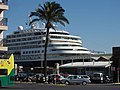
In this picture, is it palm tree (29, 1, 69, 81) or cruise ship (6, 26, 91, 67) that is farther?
cruise ship (6, 26, 91, 67)

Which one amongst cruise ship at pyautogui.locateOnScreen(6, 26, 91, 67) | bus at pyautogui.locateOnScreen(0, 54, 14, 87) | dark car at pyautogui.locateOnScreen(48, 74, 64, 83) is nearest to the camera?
bus at pyautogui.locateOnScreen(0, 54, 14, 87)

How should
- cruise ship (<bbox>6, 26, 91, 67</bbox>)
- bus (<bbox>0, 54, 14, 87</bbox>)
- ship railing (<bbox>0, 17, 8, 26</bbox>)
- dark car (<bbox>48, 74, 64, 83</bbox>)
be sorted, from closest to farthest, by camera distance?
bus (<bbox>0, 54, 14, 87</bbox>) < ship railing (<bbox>0, 17, 8, 26</bbox>) < dark car (<bbox>48, 74, 64, 83</bbox>) < cruise ship (<bbox>6, 26, 91, 67</bbox>)

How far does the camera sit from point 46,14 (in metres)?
54.9

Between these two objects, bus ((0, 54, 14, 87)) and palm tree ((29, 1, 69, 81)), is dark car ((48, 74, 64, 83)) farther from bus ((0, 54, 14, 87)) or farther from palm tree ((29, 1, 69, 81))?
bus ((0, 54, 14, 87))

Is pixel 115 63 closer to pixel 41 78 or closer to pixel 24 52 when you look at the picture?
pixel 41 78

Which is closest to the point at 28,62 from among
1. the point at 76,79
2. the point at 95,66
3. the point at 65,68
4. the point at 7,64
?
the point at 65,68

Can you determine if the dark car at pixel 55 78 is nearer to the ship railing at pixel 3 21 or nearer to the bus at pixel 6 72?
the ship railing at pixel 3 21

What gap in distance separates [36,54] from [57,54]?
822 cm

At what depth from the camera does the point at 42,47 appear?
12356 centimetres

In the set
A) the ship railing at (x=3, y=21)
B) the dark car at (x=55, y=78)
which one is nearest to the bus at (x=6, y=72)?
the ship railing at (x=3, y=21)

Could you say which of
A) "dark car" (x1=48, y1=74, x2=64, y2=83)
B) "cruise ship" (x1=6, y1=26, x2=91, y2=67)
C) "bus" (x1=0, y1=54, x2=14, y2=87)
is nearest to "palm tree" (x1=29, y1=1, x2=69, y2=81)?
"dark car" (x1=48, y1=74, x2=64, y2=83)

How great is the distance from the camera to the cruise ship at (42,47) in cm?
12300

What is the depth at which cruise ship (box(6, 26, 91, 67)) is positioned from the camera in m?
123

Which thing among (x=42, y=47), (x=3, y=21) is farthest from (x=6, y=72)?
(x=42, y=47)
